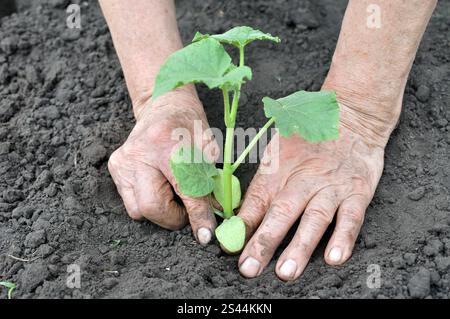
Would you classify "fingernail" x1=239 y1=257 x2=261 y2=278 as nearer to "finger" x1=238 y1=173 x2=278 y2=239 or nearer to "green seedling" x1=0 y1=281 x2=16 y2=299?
"finger" x1=238 y1=173 x2=278 y2=239

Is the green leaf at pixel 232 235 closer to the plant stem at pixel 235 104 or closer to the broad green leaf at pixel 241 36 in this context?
the plant stem at pixel 235 104

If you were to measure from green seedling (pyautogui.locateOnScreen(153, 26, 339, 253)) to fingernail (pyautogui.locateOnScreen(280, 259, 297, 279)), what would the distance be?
0.45ft

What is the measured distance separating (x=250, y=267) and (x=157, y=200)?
1.09 feet

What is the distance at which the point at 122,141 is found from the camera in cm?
224

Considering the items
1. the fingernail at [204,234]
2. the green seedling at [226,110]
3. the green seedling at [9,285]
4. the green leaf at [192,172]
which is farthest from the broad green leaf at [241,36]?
the green seedling at [9,285]

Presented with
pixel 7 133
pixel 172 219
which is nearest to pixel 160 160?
pixel 172 219

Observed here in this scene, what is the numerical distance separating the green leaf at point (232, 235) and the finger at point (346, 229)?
0.25 meters

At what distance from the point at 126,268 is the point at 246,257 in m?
0.34

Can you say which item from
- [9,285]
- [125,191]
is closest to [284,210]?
[125,191]

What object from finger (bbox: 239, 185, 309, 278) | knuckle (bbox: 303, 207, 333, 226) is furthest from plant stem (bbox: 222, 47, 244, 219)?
knuckle (bbox: 303, 207, 333, 226)

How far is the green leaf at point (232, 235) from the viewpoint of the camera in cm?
183

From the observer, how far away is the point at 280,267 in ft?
5.91

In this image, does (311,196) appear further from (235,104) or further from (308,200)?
(235,104)

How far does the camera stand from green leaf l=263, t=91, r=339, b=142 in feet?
5.37
